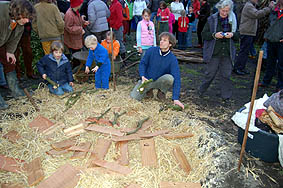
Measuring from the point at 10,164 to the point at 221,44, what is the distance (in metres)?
4.39

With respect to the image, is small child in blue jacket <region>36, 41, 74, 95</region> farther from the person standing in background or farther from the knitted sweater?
the knitted sweater

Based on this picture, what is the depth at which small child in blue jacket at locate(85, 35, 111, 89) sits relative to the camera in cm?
523

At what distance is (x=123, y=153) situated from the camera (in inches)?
129

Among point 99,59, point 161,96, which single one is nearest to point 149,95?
point 161,96

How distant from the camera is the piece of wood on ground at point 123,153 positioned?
3.11 metres

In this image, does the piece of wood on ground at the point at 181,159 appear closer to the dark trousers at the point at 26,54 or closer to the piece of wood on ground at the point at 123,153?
the piece of wood on ground at the point at 123,153

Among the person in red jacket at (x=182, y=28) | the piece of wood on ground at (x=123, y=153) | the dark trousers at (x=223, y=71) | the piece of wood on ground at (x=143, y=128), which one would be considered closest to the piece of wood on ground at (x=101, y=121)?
the piece of wood on ground at (x=143, y=128)

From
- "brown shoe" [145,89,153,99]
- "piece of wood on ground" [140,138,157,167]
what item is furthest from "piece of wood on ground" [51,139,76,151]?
"brown shoe" [145,89,153,99]

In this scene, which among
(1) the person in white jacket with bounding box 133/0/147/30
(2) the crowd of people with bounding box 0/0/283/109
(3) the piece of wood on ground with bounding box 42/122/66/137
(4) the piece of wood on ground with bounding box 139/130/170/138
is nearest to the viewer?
(4) the piece of wood on ground with bounding box 139/130/170/138

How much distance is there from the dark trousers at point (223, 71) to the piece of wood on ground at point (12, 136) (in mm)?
3891

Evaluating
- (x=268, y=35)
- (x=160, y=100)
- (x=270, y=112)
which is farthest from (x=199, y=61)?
(x=270, y=112)

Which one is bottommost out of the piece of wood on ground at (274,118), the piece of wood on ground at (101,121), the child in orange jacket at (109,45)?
the piece of wood on ground at (101,121)

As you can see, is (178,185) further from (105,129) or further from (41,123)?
(41,123)

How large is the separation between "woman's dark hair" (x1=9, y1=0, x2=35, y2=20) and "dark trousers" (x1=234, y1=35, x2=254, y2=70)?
5554mm
